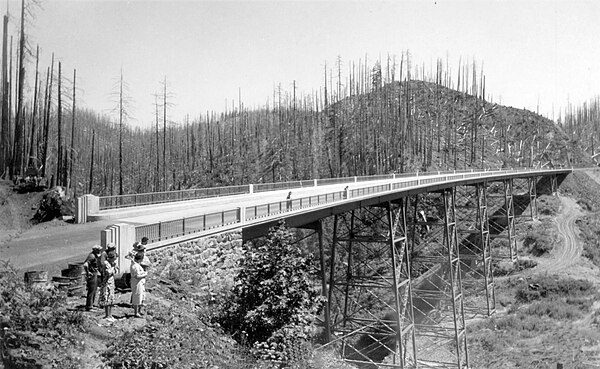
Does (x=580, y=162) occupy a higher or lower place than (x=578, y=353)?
higher

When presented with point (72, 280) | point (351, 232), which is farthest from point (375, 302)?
point (72, 280)

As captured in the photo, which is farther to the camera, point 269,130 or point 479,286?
point 269,130

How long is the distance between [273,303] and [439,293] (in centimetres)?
2422

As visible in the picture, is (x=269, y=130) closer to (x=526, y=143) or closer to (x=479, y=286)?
(x=526, y=143)

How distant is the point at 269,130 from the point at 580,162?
5389cm

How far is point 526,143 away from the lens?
3221 inches

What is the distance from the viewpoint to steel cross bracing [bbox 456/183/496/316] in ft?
102

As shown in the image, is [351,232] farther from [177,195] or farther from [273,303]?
[273,303]

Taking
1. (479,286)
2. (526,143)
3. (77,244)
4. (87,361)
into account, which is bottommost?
(479,286)

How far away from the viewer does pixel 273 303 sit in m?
10.1

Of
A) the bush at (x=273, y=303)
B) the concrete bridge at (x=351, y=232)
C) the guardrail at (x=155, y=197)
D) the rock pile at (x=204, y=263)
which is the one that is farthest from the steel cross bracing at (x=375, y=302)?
the bush at (x=273, y=303)

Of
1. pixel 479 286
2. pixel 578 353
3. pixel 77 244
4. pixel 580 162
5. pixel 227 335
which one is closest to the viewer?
pixel 227 335

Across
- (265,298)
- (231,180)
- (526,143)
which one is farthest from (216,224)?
(526,143)

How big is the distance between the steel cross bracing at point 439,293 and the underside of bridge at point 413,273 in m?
0.07
